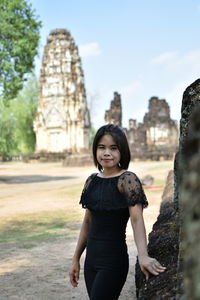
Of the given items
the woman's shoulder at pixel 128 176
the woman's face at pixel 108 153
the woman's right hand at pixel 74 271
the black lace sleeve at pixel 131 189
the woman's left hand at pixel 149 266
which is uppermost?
the woman's face at pixel 108 153

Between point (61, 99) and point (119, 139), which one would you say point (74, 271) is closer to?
point (119, 139)

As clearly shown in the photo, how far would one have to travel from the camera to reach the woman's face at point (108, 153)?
2.70m

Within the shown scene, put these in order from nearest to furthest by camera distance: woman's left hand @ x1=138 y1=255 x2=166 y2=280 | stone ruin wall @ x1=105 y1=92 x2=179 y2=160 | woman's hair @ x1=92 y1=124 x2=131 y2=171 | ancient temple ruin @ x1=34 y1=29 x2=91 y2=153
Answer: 1. woman's left hand @ x1=138 y1=255 x2=166 y2=280
2. woman's hair @ x1=92 y1=124 x2=131 y2=171
3. stone ruin wall @ x1=105 y1=92 x2=179 y2=160
4. ancient temple ruin @ x1=34 y1=29 x2=91 y2=153

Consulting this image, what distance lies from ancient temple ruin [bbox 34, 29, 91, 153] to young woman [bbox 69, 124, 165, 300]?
42.6 metres

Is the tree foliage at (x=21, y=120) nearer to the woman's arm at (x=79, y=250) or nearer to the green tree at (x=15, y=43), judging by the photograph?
the green tree at (x=15, y=43)

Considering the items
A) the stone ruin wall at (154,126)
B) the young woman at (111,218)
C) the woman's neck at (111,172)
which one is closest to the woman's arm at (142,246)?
the young woman at (111,218)

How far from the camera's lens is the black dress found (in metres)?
2.54

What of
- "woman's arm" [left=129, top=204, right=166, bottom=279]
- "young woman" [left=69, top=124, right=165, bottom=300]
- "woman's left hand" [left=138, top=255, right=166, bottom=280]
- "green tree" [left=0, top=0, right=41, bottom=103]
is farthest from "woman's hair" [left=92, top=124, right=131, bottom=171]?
"green tree" [left=0, top=0, right=41, bottom=103]

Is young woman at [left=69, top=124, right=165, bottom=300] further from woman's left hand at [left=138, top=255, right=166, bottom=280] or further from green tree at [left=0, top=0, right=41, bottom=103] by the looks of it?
green tree at [left=0, top=0, right=41, bottom=103]

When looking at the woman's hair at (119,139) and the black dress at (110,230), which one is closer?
the black dress at (110,230)

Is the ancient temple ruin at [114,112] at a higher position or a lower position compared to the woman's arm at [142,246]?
higher

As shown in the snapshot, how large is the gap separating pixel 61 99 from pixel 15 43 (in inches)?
1098

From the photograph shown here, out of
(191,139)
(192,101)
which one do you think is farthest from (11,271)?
(191,139)

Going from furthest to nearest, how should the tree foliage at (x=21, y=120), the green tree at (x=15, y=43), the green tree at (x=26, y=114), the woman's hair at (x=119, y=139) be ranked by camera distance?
the green tree at (x=26, y=114) < the tree foliage at (x=21, y=120) < the green tree at (x=15, y=43) < the woman's hair at (x=119, y=139)
